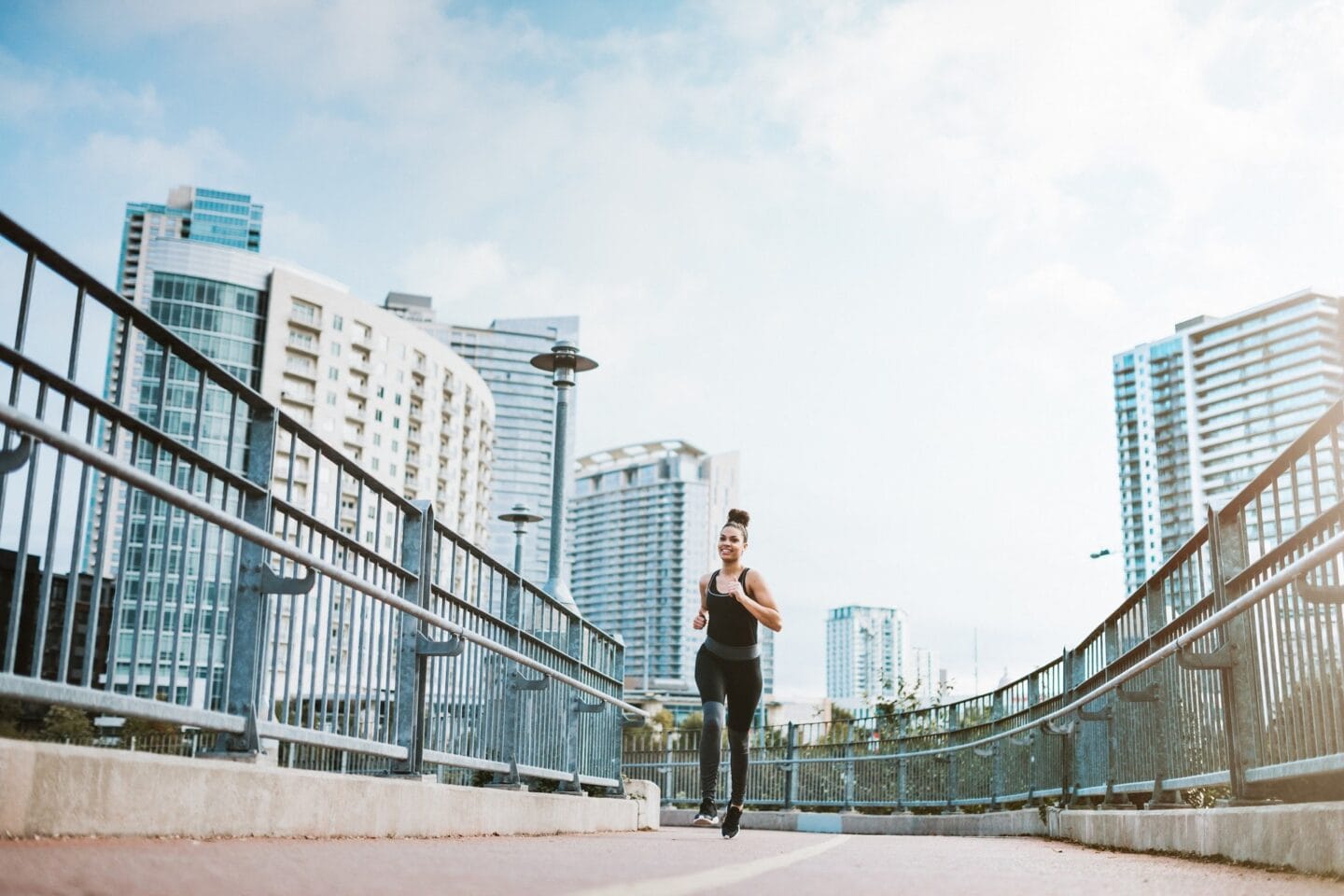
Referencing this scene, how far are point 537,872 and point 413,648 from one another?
280cm

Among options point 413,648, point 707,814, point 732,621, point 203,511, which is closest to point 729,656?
point 732,621

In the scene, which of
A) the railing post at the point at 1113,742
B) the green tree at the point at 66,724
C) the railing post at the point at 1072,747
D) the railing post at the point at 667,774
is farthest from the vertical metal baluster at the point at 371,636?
the railing post at the point at 667,774

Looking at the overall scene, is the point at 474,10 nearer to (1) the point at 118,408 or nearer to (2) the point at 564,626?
(2) the point at 564,626

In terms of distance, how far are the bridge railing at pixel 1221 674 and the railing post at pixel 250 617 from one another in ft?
12.6

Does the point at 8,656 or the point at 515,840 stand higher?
the point at 8,656

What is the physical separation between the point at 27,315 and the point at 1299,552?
4.63 metres

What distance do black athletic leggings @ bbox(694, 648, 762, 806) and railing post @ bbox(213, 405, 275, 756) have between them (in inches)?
156

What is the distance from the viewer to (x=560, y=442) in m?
17.3

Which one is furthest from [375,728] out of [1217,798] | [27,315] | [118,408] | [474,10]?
[474,10]

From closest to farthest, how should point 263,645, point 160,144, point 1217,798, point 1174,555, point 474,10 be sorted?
point 263,645 < point 1217,798 < point 1174,555 < point 474,10 < point 160,144

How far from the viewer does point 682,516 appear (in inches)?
7628

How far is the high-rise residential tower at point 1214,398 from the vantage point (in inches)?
6363

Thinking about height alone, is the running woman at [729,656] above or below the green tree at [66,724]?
above

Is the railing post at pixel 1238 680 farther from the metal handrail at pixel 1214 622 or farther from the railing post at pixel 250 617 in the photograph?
A: the railing post at pixel 250 617
